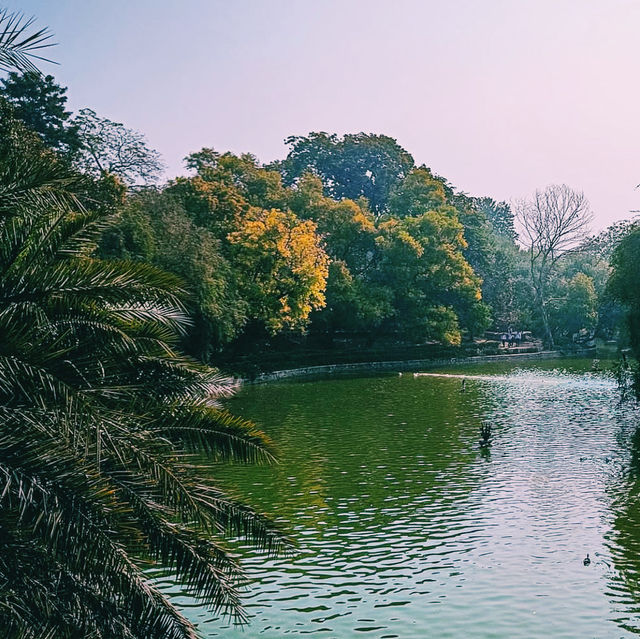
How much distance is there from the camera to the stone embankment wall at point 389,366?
2127 inches

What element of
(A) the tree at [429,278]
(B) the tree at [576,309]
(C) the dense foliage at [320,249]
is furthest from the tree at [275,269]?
(B) the tree at [576,309]

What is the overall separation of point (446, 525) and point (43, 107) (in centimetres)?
4193

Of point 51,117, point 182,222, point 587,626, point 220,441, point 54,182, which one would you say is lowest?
point 587,626

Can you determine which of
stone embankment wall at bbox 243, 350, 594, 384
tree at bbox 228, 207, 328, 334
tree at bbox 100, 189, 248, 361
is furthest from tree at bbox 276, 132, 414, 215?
tree at bbox 100, 189, 248, 361

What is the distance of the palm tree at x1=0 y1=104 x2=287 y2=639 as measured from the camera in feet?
24.5

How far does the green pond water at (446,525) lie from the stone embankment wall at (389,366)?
17265 mm

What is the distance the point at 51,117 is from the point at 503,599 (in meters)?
46.2

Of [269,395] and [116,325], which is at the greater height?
[116,325]

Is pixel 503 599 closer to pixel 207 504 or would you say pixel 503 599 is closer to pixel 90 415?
pixel 207 504

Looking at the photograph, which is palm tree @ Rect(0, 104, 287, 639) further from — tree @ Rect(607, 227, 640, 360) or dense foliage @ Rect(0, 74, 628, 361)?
tree @ Rect(607, 227, 640, 360)

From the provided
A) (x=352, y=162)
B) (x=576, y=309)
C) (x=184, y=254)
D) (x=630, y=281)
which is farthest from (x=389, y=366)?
(x=352, y=162)

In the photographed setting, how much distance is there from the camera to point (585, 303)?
8050cm

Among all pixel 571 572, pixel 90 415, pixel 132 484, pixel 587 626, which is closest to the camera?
pixel 90 415

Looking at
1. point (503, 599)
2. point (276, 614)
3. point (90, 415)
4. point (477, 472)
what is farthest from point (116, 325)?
point (477, 472)
